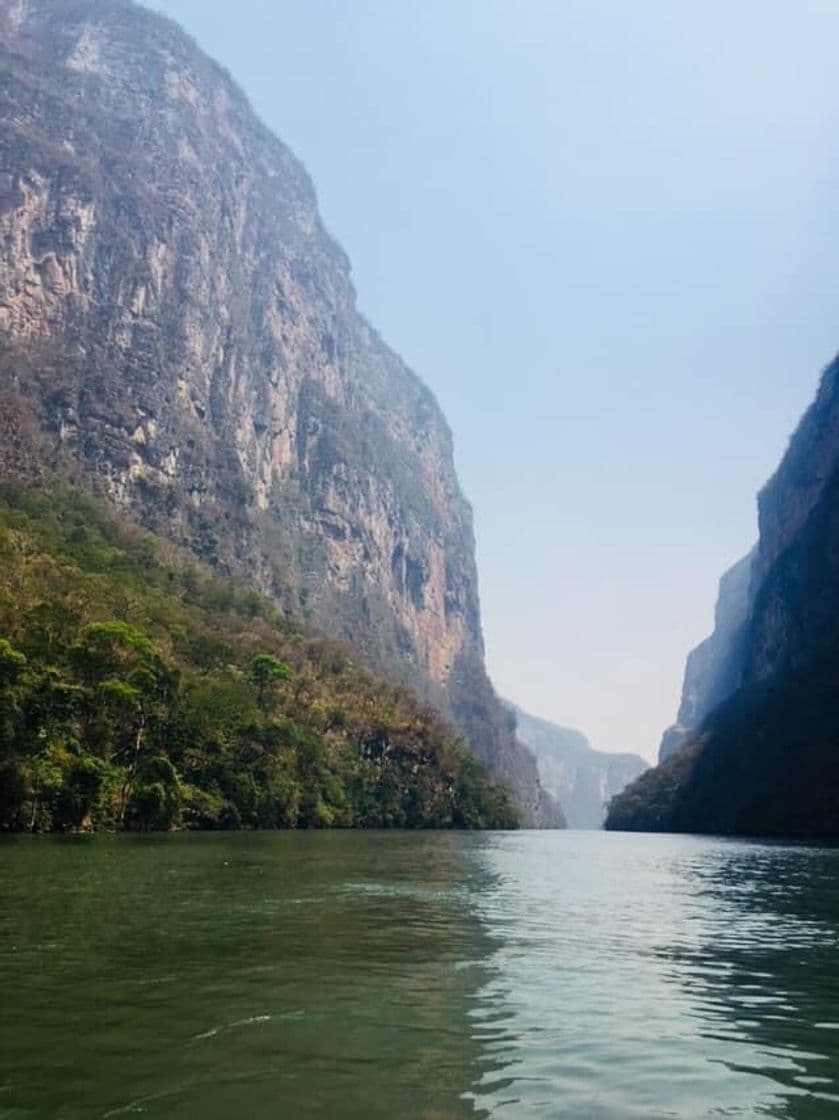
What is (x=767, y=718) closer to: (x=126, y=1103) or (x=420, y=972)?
(x=420, y=972)

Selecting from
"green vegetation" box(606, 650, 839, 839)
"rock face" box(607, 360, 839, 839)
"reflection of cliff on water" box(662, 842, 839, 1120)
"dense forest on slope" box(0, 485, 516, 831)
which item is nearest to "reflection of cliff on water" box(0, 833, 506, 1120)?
"reflection of cliff on water" box(662, 842, 839, 1120)

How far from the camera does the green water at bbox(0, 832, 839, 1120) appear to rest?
10.1 meters

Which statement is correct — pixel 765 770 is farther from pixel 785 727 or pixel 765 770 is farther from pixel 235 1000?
pixel 235 1000

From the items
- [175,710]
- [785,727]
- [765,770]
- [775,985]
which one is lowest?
[775,985]

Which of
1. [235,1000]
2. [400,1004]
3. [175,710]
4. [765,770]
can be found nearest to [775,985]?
[400,1004]

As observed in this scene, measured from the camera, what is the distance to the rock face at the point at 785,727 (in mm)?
123875

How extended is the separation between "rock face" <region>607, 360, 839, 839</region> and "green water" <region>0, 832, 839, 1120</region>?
97779 millimetres

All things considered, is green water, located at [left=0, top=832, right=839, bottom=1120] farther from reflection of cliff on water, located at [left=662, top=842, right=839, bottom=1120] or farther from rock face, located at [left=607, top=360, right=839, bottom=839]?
rock face, located at [left=607, top=360, right=839, bottom=839]

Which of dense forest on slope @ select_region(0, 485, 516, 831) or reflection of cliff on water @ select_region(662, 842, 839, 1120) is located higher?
dense forest on slope @ select_region(0, 485, 516, 831)

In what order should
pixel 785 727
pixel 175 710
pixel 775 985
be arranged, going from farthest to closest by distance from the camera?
pixel 785 727 < pixel 175 710 < pixel 775 985

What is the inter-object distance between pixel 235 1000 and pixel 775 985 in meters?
10.0

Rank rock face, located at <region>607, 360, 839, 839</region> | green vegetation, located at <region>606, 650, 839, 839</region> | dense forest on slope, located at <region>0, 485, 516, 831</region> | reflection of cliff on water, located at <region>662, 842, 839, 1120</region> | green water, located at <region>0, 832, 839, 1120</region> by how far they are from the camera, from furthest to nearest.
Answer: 1. rock face, located at <region>607, 360, 839, 839</region>
2. green vegetation, located at <region>606, 650, 839, 839</region>
3. dense forest on slope, located at <region>0, 485, 516, 831</region>
4. reflection of cliff on water, located at <region>662, 842, 839, 1120</region>
5. green water, located at <region>0, 832, 839, 1120</region>

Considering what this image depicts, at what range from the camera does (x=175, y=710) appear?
279 feet

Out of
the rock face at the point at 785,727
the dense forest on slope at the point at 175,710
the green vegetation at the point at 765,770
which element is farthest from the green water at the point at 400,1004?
the rock face at the point at 785,727
